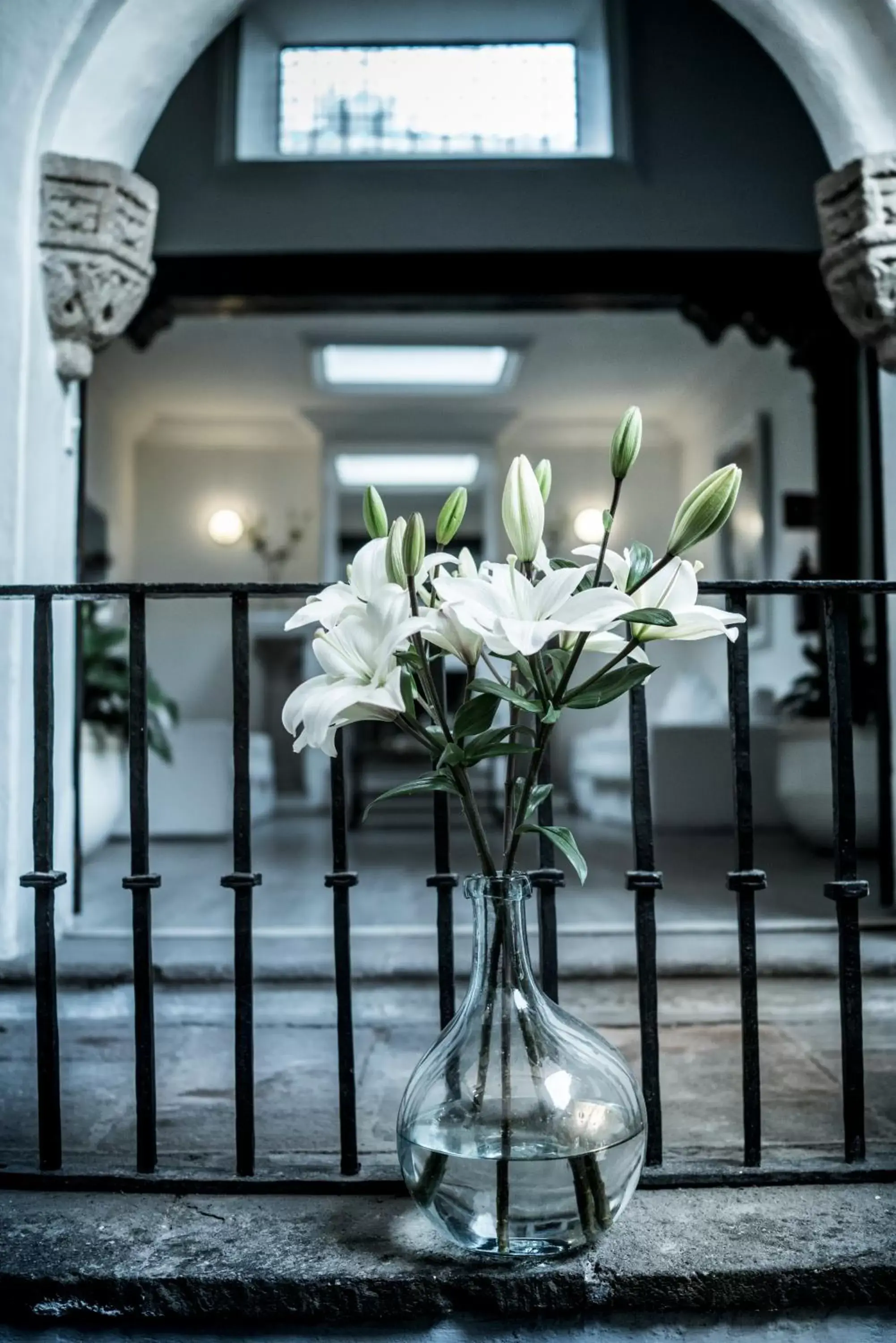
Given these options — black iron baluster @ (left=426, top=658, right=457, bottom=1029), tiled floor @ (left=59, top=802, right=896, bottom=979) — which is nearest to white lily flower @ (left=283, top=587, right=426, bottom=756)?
black iron baluster @ (left=426, top=658, right=457, bottom=1029)

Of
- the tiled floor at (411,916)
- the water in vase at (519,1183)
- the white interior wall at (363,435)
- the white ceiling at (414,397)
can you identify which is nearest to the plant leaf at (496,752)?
the water in vase at (519,1183)

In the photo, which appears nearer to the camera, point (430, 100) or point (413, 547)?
point (413, 547)

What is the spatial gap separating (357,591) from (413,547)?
9 cm

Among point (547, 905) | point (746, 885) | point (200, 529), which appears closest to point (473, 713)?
point (547, 905)

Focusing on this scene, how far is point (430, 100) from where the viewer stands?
4.11 m

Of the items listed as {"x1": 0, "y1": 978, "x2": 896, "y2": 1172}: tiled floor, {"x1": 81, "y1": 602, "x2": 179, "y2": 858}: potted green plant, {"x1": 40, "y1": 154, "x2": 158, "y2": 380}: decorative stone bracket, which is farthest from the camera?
{"x1": 81, "y1": 602, "x2": 179, "y2": 858}: potted green plant

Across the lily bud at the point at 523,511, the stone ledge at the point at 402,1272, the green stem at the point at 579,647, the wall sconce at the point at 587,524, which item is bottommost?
the stone ledge at the point at 402,1272

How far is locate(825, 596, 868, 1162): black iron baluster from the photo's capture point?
141cm

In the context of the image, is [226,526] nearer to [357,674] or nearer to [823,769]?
[823,769]

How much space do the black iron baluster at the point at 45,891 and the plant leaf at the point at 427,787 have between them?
1.70 ft

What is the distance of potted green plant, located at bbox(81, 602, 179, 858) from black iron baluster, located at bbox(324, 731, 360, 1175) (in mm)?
2428

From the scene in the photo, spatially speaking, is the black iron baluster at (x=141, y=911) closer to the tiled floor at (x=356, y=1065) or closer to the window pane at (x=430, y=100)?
the tiled floor at (x=356, y=1065)

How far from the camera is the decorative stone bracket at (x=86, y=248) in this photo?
271 cm

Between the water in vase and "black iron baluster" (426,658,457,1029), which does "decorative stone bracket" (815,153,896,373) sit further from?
the water in vase
